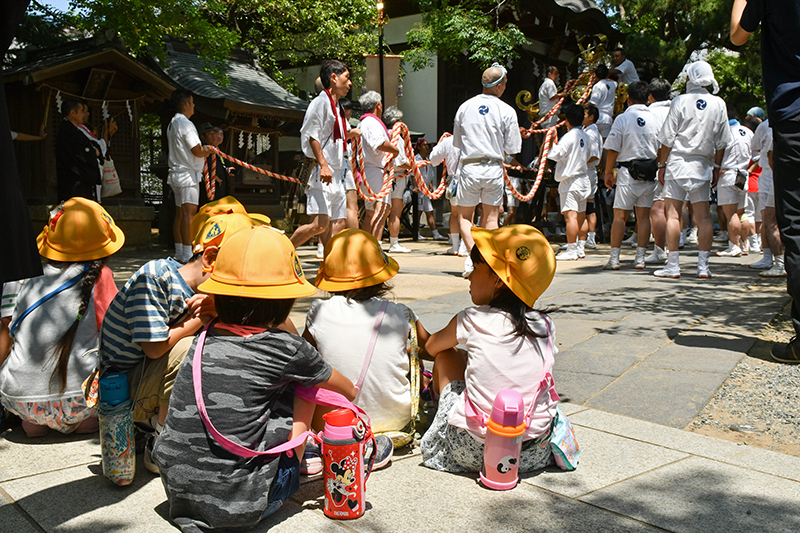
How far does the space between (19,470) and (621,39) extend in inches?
711

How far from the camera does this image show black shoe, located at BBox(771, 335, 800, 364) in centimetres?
398

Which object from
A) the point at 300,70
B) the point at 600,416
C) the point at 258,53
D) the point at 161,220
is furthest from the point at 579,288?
the point at 300,70

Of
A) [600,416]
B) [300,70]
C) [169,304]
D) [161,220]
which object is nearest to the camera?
[169,304]

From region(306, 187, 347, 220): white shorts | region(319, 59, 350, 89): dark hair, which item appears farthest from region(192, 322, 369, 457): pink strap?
region(319, 59, 350, 89): dark hair

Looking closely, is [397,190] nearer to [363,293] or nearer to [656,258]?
[656,258]

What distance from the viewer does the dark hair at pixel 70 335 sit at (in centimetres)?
295

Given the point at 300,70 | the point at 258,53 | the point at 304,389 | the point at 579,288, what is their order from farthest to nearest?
the point at 300,70 < the point at 258,53 < the point at 579,288 < the point at 304,389

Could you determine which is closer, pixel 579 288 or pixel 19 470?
pixel 19 470

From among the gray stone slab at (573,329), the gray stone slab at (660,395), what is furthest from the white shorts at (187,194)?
the gray stone slab at (660,395)

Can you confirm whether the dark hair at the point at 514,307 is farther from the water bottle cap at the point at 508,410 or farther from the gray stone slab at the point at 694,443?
the gray stone slab at the point at 694,443

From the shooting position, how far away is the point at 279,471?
2299mm

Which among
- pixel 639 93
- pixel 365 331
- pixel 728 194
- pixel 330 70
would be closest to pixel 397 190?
pixel 639 93

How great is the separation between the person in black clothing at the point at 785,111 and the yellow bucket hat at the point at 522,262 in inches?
79.1

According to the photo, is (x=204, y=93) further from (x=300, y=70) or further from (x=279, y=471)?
(x=279, y=471)
